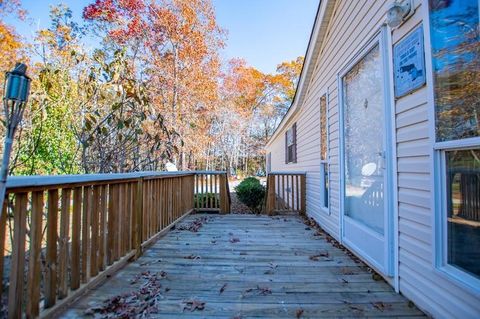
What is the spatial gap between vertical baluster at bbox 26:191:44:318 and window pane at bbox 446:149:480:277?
2.68 metres

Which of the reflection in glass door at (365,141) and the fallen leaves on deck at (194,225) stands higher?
the reflection in glass door at (365,141)

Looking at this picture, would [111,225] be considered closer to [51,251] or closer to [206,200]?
[51,251]

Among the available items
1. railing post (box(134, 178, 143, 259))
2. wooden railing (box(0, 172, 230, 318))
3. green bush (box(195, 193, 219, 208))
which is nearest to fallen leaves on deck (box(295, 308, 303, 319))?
wooden railing (box(0, 172, 230, 318))

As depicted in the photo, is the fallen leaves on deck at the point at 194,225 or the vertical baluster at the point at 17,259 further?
the fallen leaves on deck at the point at 194,225

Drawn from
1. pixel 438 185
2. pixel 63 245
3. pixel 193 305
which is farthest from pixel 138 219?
pixel 438 185

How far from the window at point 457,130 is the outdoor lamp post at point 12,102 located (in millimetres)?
2450

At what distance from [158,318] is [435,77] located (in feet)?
8.53

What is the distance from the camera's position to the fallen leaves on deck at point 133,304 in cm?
192

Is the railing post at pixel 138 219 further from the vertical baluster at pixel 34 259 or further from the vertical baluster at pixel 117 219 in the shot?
the vertical baluster at pixel 34 259

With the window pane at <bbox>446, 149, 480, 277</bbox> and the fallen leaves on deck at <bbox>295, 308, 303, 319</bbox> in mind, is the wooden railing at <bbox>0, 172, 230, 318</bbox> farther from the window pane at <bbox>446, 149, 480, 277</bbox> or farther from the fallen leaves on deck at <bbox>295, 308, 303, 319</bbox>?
the window pane at <bbox>446, 149, 480, 277</bbox>

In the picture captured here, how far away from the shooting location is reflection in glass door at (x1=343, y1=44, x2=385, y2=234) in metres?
2.76

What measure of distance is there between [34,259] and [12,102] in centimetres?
100

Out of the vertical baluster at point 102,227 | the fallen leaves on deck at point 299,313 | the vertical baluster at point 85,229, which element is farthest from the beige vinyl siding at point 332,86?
the vertical baluster at point 85,229

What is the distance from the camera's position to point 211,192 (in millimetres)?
6297
